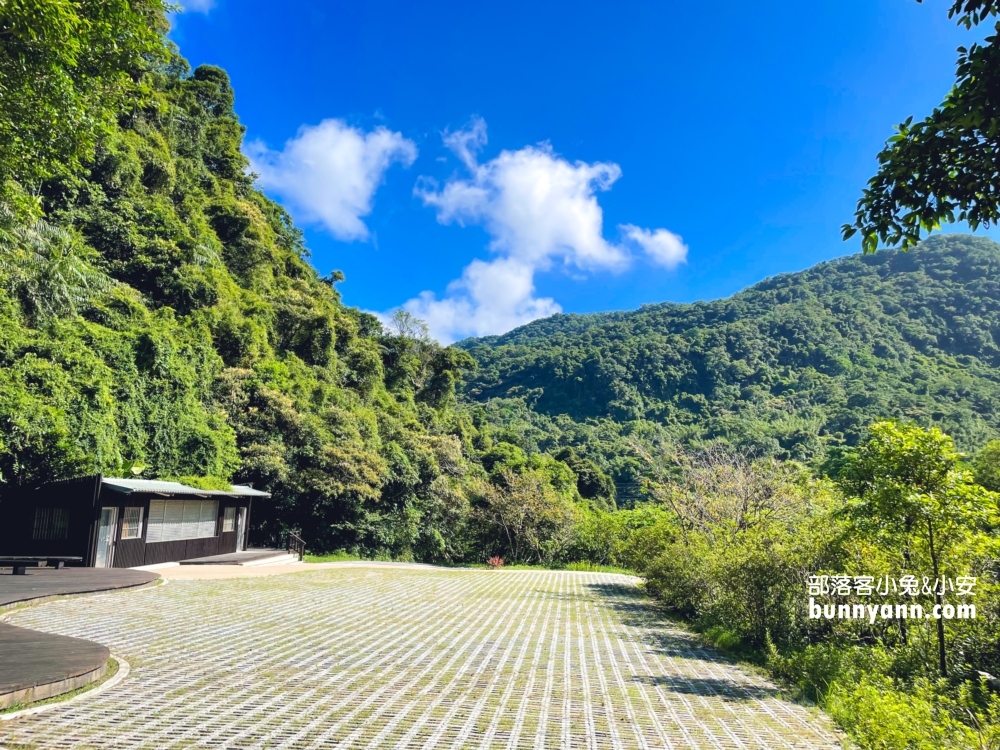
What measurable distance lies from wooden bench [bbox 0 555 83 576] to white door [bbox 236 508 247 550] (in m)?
6.63

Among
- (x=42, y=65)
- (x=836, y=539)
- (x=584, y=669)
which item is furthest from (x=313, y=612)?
(x=42, y=65)

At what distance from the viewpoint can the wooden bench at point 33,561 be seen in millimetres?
11566

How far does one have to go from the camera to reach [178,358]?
20.8 m

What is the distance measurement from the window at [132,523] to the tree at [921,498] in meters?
15.4

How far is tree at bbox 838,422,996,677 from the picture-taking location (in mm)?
5242

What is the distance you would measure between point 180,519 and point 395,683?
1369 centimetres

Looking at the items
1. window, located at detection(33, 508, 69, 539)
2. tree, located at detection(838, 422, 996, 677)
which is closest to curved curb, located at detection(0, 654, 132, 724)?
tree, located at detection(838, 422, 996, 677)

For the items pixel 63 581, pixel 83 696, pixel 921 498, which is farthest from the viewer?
pixel 63 581

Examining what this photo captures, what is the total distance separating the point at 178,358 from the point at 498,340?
3335 inches

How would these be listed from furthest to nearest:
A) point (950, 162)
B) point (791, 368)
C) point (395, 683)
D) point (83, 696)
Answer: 1. point (791, 368)
2. point (395, 683)
3. point (83, 696)
4. point (950, 162)

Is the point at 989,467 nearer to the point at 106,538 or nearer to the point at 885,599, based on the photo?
the point at 885,599

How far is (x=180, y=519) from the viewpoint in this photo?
16.5 metres

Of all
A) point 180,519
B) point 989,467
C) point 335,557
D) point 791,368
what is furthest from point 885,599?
point 791,368

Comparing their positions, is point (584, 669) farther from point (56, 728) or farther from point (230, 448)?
point (230, 448)
